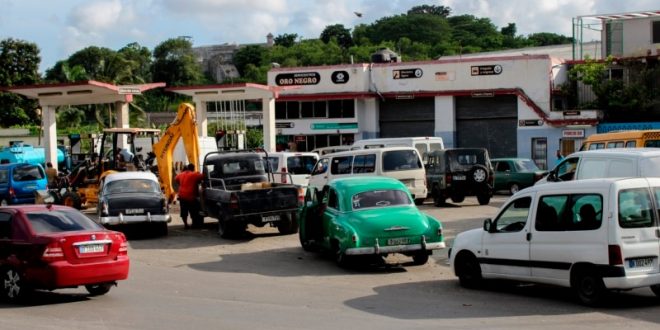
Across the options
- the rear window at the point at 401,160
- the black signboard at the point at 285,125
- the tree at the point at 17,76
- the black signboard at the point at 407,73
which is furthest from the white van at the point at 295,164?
the tree at the point at 17,76

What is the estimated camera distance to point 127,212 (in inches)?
910

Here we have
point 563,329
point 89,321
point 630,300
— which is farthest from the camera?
point 630,300

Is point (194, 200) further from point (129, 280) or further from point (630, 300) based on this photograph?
point (630, 300)

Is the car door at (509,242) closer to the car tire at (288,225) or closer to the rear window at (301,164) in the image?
the car tire at (288,225)

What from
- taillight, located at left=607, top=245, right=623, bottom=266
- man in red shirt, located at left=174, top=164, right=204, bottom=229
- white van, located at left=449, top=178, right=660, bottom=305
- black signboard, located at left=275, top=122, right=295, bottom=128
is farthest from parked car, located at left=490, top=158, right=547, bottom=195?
taillight, located at left=607, top=245, right=623, bottom=266

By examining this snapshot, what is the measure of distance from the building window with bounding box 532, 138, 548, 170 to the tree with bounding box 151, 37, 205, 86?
240 feet

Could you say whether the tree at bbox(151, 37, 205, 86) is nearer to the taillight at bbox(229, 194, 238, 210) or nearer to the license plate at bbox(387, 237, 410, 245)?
the taillight at bbox(229, 194, 238, 210)

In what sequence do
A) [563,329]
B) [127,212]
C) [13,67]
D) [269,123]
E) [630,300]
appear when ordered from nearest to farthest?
[563,329] < [630,300] < [127,212] < [269,123] < [13,67]

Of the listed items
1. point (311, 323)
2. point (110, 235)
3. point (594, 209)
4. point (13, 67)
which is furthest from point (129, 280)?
point (13, 67)

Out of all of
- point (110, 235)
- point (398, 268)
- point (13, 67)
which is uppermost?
point (13, 67)

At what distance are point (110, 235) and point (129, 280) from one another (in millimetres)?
2725

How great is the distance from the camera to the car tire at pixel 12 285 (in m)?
13.3

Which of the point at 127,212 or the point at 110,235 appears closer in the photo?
the point at 110,235

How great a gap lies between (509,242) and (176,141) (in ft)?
64.4
